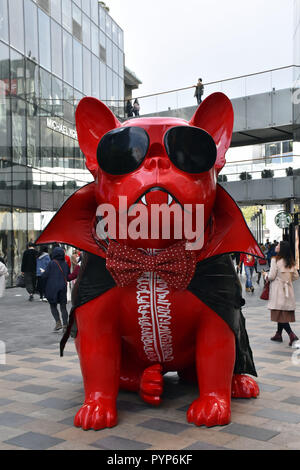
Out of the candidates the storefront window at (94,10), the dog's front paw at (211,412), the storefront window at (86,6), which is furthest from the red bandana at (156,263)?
the storefront window at (94,10)

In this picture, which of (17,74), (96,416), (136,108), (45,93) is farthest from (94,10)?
(96,416)

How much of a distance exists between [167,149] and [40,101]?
15.9 meters

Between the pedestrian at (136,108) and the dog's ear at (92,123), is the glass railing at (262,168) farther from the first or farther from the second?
the dog's ear at (92,123)

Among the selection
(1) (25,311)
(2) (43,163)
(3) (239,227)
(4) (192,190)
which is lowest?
(1) (25,311)

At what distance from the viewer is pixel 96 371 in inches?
143

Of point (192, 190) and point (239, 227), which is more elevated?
point (192, 190)

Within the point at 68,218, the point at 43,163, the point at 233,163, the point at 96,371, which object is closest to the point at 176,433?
the point at 96,371

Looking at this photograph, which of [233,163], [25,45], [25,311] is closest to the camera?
[25,311]

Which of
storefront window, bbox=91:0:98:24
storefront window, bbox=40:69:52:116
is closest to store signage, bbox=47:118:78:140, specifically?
storefront window, bbox=40:69:52:116

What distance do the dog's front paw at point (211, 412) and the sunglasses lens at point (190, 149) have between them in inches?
63.4

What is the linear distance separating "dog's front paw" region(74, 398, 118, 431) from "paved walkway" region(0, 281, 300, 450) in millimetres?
48

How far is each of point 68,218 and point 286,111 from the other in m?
17.2

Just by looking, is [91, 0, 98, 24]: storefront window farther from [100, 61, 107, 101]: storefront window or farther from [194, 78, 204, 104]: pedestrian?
[194, 78, 204, 104]: pedestrian

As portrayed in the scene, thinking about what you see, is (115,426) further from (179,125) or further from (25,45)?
(25,45)
